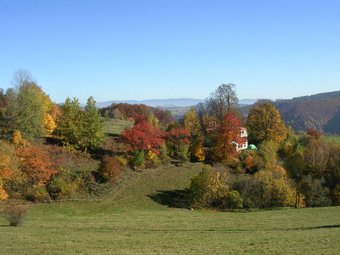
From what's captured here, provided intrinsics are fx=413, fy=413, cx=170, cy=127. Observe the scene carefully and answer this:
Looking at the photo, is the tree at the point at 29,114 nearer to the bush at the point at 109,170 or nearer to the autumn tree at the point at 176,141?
the bush at the point at 109,170

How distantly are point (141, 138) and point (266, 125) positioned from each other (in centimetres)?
2832

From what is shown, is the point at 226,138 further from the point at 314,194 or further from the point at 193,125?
the point at 314,194

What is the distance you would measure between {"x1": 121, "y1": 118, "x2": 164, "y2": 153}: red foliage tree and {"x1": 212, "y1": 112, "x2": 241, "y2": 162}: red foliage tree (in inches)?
424

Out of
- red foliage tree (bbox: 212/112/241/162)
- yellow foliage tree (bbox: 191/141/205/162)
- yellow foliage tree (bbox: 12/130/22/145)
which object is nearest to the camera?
yellow foliage tree (bbox: 12/130/22/145)

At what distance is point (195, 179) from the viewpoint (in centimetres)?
5209

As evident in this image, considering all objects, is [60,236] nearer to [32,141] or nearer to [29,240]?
[29,240]

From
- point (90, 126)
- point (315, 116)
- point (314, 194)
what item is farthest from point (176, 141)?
point (315, 116)

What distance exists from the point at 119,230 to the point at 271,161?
3894 centimetres

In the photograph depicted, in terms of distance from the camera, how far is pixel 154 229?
3161 centimetres

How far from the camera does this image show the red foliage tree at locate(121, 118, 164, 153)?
59.0 m

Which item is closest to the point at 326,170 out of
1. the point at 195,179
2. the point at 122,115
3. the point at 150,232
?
the point at 195,179

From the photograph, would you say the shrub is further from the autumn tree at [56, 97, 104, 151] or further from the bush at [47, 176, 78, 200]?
the autumn tree at [56, 97, 104, 151]

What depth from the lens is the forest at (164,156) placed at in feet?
159

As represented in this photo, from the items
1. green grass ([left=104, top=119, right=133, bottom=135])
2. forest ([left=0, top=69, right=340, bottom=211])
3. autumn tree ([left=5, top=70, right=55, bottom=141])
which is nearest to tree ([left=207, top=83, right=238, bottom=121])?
forest ([left=0, top=69, right=340, bottom=211])
